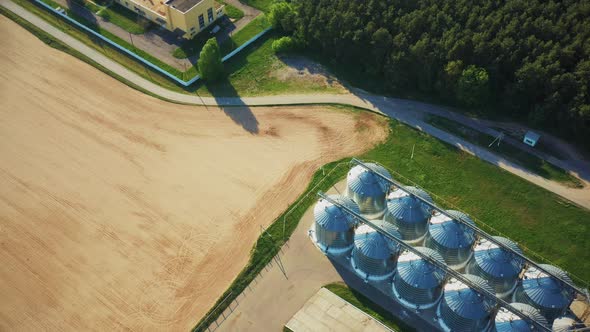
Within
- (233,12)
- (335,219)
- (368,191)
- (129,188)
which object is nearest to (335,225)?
(335,219)

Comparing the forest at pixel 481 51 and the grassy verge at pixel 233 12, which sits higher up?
the forest at pixel 481 51

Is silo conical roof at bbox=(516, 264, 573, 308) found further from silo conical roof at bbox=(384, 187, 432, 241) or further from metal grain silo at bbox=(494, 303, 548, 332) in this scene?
silo conical roof at bbox=(384, 187, 432, 241)

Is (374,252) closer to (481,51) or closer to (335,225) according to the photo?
(335,225)

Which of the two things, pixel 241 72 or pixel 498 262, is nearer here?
pixel 498 262

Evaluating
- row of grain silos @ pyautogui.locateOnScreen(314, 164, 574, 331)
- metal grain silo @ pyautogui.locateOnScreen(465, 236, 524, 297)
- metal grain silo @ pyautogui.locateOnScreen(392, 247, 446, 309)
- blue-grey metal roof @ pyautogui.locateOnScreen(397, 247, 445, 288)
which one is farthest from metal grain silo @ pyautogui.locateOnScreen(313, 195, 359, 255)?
metal grain silo @ pyautogui.locateOnScreen(465, 236, 524, 297)

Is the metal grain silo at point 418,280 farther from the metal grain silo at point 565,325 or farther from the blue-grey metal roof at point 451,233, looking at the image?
the metal grain silo at point 565,325

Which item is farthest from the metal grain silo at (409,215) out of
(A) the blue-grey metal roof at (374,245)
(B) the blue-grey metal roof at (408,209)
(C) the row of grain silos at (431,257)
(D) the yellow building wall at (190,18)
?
(D) the yellow building wall at (190,18)

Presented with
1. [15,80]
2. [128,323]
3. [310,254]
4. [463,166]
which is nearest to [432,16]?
[463,166]
